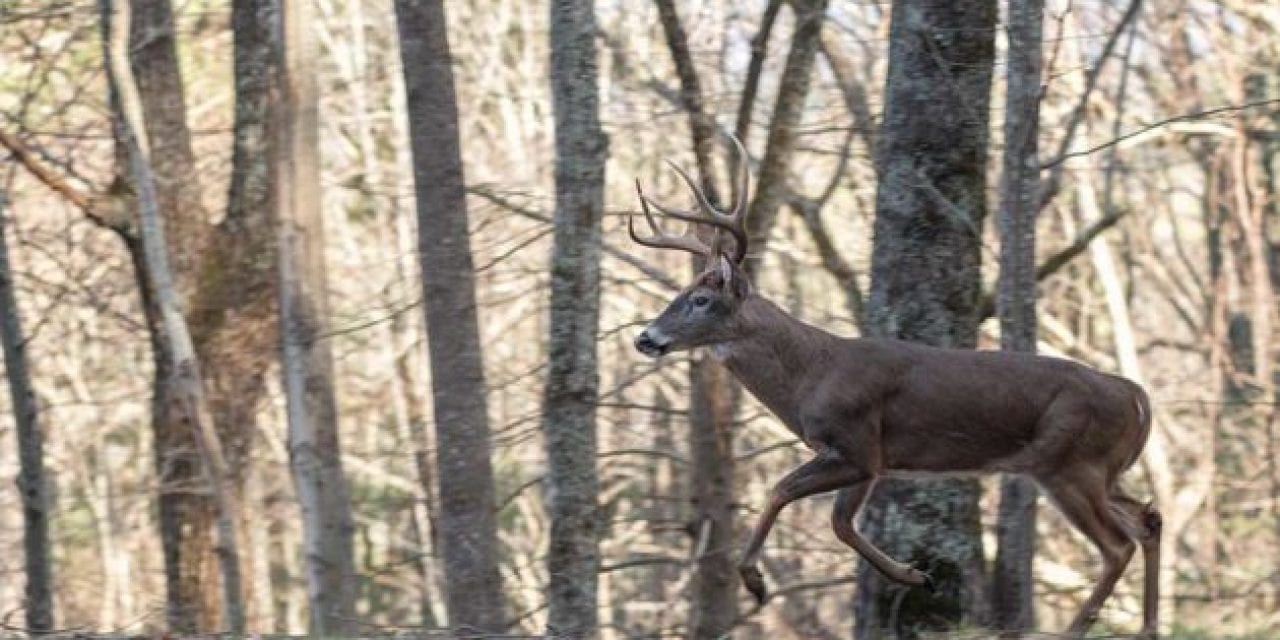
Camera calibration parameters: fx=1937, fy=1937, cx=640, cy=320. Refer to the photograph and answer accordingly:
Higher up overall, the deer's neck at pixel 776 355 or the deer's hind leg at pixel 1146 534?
the deer's neck at pixel 776 355

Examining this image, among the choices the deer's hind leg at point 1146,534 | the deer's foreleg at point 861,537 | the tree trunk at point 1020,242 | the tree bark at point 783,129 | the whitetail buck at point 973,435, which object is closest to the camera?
the deer's foreleg at point 861,537

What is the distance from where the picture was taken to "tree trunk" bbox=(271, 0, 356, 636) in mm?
12180

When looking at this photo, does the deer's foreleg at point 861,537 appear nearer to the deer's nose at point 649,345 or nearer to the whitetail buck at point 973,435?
the whitetail buck at point 973,435

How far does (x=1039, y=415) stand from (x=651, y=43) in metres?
9.02

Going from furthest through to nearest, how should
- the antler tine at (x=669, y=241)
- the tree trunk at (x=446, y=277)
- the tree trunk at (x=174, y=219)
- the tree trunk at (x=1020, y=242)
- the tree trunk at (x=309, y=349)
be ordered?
the tree trunk at (x=174, y=219) → the tree trunk at (x=309, y=349) → the tree trunk at (x=446, y=277) → the tree trunk at (x=1020, y=242) → the antler tine at (x=669, y=241)

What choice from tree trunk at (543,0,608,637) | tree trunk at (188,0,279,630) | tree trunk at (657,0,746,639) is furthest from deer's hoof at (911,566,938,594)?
tree trunk at (188,0,279,630)

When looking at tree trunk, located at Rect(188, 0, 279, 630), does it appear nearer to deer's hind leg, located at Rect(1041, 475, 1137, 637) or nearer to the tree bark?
the tree bark

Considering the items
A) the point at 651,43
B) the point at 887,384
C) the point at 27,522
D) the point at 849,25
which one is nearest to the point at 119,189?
the point at 27,522

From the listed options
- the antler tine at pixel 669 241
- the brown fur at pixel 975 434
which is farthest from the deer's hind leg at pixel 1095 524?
the antler tine at pixel 669 241

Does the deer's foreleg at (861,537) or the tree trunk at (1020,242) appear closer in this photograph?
the deer's foreleg at (861,537)

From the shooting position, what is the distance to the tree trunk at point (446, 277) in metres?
11.2

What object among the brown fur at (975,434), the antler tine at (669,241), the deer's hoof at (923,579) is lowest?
the deer's hoof at (923,579)

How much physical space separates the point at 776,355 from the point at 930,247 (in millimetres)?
972

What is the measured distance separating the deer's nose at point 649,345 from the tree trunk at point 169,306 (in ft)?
15.2
